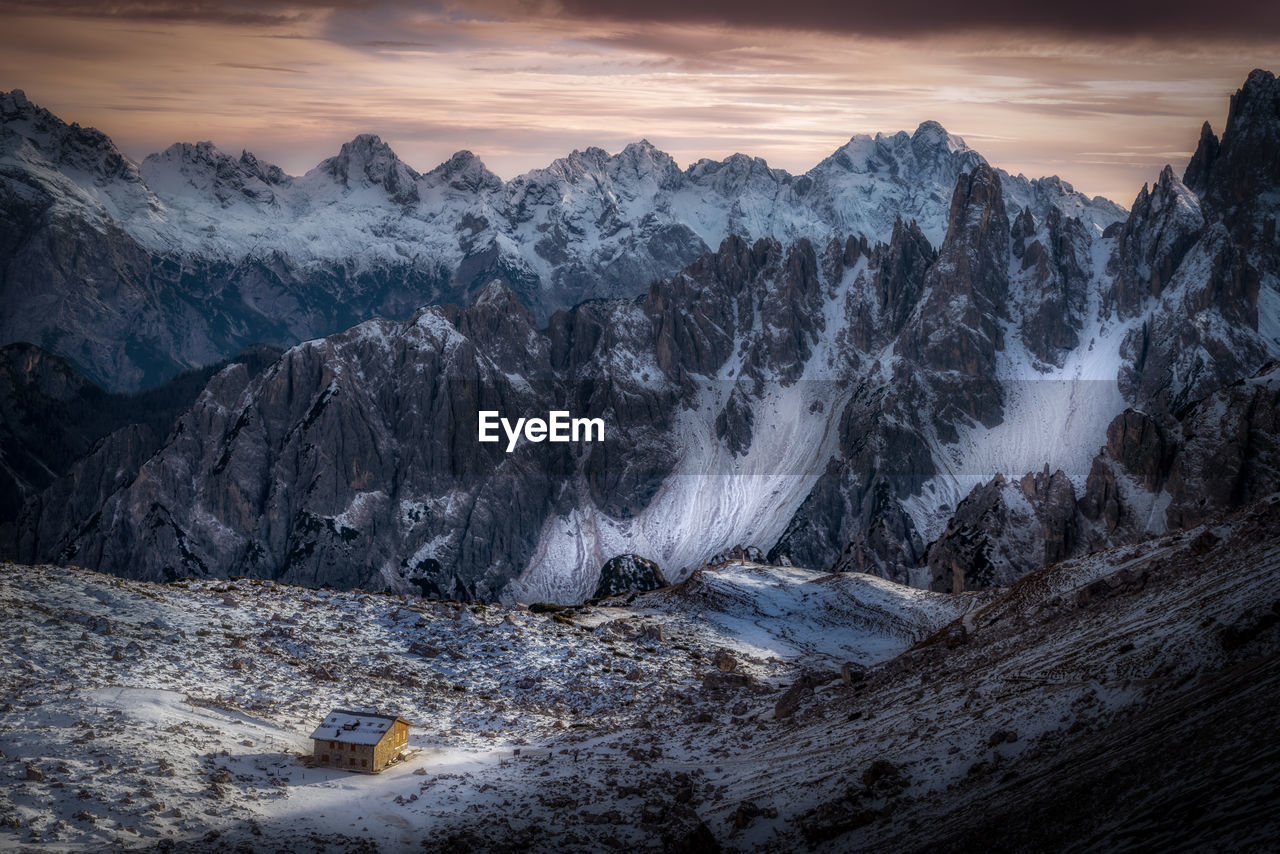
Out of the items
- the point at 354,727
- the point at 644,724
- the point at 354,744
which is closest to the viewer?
the point at 354,744

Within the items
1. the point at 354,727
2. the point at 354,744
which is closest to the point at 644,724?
the point at 354,727

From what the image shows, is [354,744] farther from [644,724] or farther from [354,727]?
[644,724]

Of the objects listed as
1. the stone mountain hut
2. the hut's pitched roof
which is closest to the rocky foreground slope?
the stone mountain hut

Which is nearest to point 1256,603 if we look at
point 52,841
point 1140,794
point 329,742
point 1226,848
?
point 1140,794

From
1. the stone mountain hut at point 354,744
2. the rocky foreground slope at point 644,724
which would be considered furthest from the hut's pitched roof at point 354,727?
the rocky foreground slope at point 644,724

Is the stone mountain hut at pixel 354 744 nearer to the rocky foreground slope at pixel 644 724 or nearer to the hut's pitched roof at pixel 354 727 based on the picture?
the hut's pitched roof at pixel 354 727

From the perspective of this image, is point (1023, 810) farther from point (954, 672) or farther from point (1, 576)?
point (1, 576)
